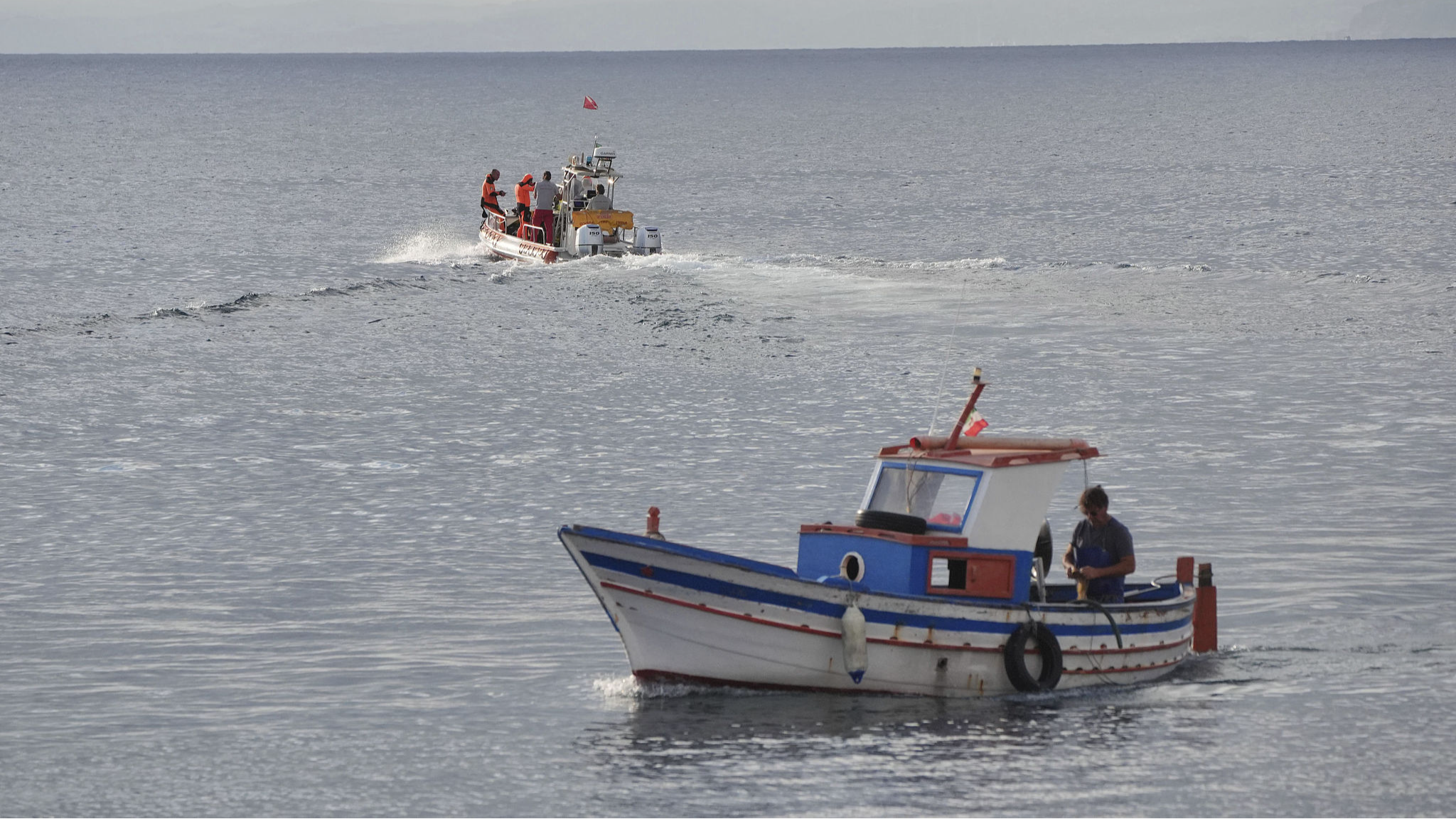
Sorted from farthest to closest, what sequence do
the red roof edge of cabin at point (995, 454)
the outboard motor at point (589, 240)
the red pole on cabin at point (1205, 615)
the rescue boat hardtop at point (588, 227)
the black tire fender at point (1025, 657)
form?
the outboard motor at point (589, 240) → the rescue boat hardtop at point (588, 227) → the red pole on cabin at point (1205, 615) → the red roof edge of cabin at point (995, 454) → the black tire fender at point (1025, 657)

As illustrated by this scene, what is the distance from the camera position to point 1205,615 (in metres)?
17.6

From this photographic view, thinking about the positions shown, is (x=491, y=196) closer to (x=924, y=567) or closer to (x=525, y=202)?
(x=525, y=202)

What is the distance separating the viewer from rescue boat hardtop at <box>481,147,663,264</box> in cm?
4672

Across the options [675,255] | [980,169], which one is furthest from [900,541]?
[980,169]

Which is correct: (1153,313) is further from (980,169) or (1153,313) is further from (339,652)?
(980,169)

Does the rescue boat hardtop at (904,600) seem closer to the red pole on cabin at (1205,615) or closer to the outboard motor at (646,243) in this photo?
the red pole on cabin at (1205,615)

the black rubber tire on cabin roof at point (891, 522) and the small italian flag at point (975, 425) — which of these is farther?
the small italian flag at point (975, 425)

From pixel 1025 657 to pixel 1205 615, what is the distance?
2.64m

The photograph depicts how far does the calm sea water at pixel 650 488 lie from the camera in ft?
47.6

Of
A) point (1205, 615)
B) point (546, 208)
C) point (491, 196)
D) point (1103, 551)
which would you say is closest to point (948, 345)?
point (546, 208)

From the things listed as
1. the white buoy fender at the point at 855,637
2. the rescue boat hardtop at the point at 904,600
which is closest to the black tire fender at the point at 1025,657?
the rescue boat hardtop at the point at 904,600

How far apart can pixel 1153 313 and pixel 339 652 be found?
Answer: 26.8m

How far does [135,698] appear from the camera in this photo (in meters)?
16.3

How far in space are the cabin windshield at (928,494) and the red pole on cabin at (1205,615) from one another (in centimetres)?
290
